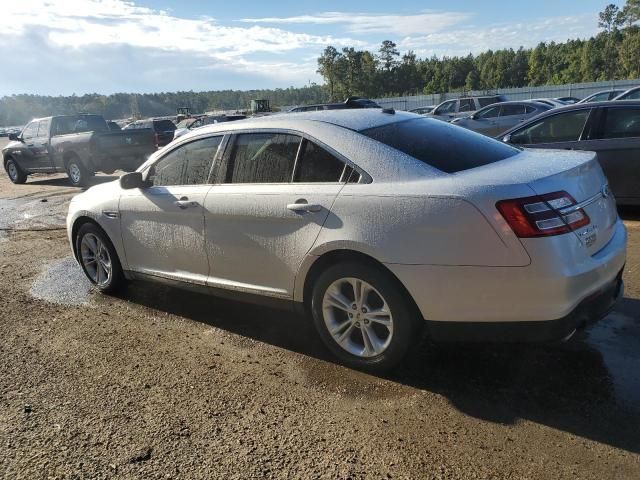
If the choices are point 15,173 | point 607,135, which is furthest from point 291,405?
point 15,173

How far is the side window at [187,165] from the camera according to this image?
14.2ft

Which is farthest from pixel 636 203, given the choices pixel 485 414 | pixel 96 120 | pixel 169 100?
pixel 169 100

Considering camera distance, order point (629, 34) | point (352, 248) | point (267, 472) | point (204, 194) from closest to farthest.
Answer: point (267, 472) → point (352, 248) → point (204, 194) → point (629, 34)

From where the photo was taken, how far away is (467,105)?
21828mm

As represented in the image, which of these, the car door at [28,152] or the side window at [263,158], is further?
the car door at [28,152]

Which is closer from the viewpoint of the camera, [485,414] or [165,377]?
[485,414]

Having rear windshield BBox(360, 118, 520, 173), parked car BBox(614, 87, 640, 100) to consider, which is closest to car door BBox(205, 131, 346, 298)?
rear windshield BBox(360, 118, 520, 173)

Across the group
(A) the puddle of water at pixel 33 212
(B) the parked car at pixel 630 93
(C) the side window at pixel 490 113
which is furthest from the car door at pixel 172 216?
(B) the parked car at pixel 630 93

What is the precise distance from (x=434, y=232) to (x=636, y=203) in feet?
16.5

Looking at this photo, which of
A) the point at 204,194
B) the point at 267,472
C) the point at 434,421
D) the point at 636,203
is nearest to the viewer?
the point at 267,472

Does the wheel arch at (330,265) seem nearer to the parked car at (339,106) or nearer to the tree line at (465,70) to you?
the parked car at (339,106)

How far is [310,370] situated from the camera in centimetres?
364

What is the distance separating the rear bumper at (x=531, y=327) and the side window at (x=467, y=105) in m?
19.6

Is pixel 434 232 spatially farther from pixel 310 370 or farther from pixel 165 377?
pixel 165 377
